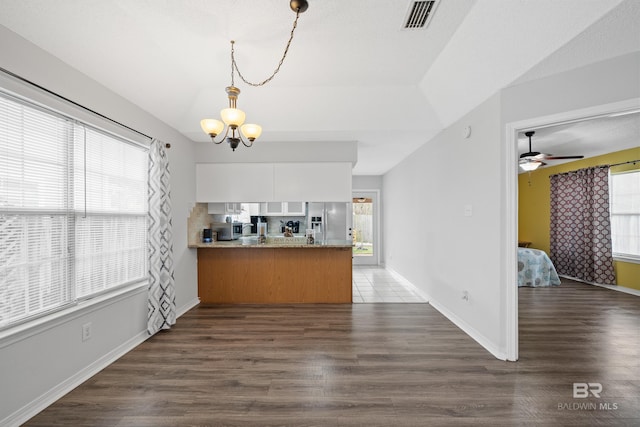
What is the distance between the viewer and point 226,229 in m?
4.64

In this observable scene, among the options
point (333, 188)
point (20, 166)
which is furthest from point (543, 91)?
point (20, 166)

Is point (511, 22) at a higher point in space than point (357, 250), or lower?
higher

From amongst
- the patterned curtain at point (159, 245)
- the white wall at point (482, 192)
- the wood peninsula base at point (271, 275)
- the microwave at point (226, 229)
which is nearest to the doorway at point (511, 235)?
the white wall at point (482, 192)

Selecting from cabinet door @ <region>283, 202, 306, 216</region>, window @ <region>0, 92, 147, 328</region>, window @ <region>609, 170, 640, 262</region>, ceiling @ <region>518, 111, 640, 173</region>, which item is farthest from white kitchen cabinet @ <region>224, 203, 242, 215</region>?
window @ <region>609, 170, 640, 262</region>

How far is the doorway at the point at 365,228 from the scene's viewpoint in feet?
24.6

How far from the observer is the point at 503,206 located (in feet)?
8.21

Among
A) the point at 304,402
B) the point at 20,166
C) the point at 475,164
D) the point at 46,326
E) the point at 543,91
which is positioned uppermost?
the point at 543,91

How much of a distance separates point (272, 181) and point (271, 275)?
59.3 inches

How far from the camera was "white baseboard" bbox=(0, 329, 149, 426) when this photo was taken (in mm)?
1776

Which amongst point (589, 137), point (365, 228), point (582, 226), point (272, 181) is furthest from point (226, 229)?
point (582, 226)

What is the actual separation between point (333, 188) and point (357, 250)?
11.8 feet

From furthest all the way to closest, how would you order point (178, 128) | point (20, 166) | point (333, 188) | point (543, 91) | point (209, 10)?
point (333, 188)
point (178, 128)
point (543, 91)
point (209, 10)
point (20, 166)

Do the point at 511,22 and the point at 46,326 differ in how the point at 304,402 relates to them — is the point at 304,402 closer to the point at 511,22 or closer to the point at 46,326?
the point at 46,326

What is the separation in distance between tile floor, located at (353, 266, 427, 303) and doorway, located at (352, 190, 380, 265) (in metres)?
0.87
